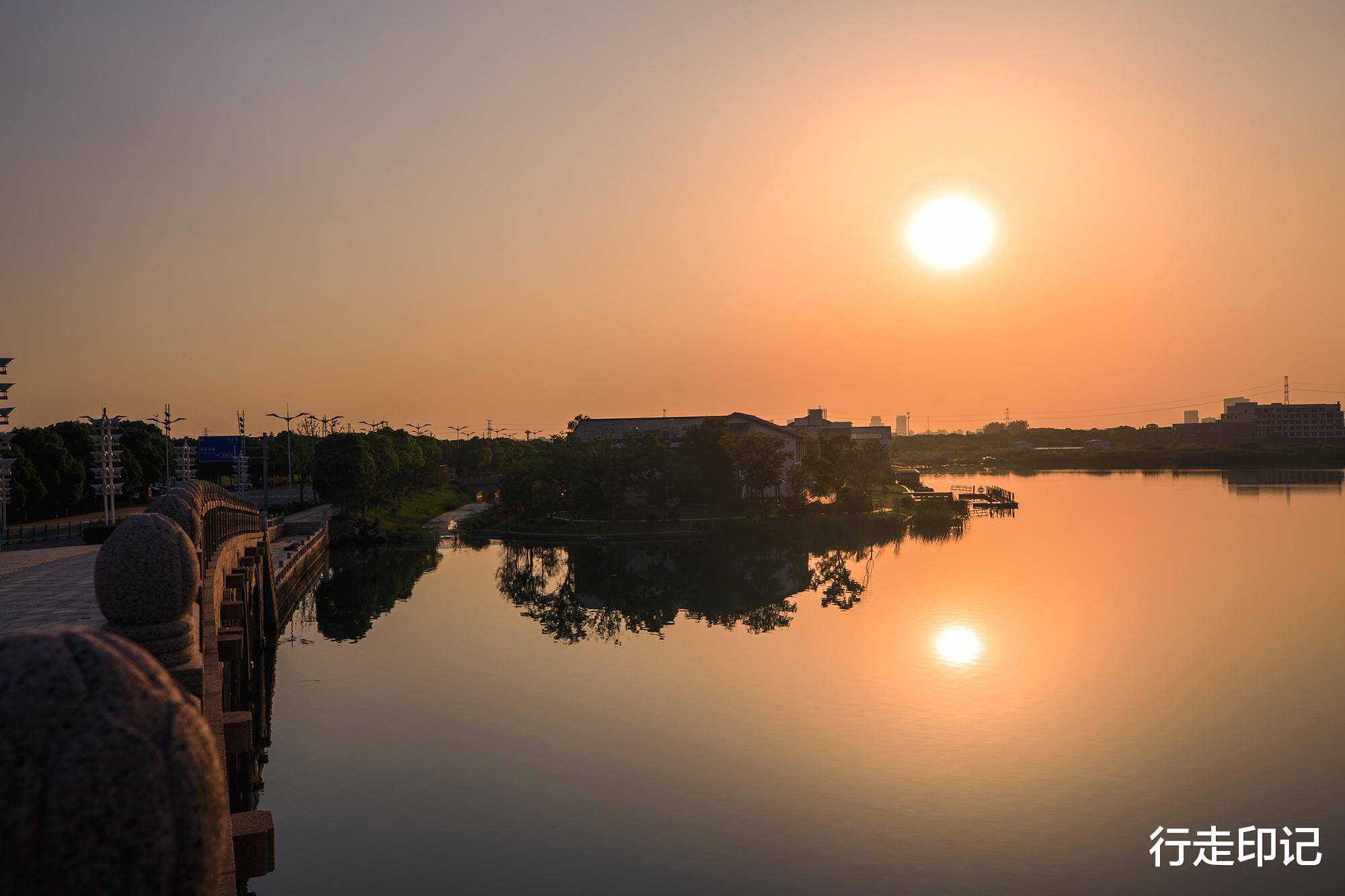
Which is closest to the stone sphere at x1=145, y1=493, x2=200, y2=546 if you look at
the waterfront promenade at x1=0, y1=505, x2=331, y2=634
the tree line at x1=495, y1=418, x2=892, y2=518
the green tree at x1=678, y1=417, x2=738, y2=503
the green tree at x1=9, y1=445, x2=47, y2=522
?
the waterfront promenade at x1=0, y1=505, x2=331, y2=634

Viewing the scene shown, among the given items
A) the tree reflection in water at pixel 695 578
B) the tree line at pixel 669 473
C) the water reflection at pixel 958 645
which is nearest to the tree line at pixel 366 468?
the tree line at pixel 669 473

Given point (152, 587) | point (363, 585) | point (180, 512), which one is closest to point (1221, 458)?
point (363, 585)

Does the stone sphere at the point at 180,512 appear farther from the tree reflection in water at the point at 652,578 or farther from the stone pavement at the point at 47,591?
the tree reflection in water at the point at 652,578

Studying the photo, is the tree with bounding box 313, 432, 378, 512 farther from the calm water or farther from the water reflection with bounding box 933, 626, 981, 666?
the water reflection with bounding box 933, 626, 981, 666

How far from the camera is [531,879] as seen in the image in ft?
59.4

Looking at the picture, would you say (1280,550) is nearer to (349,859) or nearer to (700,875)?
(700,875)

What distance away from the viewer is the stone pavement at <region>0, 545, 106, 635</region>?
2023cm

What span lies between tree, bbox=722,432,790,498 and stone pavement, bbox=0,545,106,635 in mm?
48795

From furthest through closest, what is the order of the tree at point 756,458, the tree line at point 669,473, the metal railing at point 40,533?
1. the tree at point 756,458
2. the tree line at point 669,473
3. the metal railing at point 40,533

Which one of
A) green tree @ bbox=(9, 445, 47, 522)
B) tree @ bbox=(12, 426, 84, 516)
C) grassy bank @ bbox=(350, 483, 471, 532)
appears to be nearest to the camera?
green tree @ bbox=(9, 445, 47, 522)

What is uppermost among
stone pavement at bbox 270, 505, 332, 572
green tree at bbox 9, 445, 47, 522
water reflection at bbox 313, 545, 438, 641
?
green tree at bbox 9, 445, 47, 522

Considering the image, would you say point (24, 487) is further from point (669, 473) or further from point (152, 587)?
point (152, 587)

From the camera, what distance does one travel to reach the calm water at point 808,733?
62.0 feet

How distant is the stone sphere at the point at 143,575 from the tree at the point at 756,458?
67786mm
